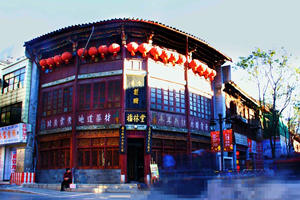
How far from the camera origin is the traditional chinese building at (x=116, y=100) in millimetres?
18234

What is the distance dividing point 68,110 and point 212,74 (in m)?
10.9

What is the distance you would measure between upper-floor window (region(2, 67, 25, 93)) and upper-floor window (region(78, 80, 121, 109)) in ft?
20.0

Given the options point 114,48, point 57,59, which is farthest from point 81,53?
point 114,48

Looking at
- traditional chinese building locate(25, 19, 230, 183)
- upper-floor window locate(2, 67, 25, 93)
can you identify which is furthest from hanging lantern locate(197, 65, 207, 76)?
upper-floor window locate(2, 67, 25, 93)

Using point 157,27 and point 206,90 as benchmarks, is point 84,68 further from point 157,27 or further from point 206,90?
point 206,90

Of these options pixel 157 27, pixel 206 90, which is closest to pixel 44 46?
pixel 157 27

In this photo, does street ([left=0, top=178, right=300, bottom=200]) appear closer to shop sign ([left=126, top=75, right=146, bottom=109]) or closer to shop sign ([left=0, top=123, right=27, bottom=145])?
shop sign ([left=126, top=75, right=146, bottom=109])

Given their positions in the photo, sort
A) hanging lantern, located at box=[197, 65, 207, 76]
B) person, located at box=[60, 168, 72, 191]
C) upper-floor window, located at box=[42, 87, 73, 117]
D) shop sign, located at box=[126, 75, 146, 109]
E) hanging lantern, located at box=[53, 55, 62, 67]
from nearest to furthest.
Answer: person, located at box=[60, 168, 72, 191] → shop sign, located at box=[126, 75, 146, 109] → upper-floor window, located at box=[42, 87, 73, 117] → hanging lantern, located at box=[53, 55, 62, 67] → hanging lantern, located at box=[197, 65, 207, 76]

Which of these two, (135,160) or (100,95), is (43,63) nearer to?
(100,95)

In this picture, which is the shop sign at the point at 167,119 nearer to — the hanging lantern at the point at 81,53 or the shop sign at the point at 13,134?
the hanging lantern at the point at 81,53

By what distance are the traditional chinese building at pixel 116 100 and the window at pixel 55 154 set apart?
64 mm

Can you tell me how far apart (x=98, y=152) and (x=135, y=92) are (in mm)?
4275

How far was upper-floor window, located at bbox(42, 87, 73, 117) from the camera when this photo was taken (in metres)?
20.0

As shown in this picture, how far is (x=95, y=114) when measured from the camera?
1886cm
